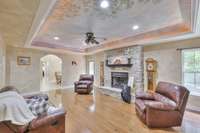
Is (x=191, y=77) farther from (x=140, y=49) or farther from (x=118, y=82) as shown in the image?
(x=118, y=82)

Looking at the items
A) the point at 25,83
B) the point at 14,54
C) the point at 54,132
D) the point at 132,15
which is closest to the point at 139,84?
the point at 132,15

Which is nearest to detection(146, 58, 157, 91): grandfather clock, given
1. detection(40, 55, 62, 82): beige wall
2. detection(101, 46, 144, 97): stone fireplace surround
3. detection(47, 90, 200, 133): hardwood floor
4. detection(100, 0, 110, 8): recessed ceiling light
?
detection(101, 46, 144, 97): stone fireplace surround

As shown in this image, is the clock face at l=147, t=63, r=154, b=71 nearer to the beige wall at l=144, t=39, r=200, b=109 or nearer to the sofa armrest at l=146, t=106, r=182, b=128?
the beige wall at l=144, t=39, r=200, b=109

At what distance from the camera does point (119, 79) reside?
6.77m

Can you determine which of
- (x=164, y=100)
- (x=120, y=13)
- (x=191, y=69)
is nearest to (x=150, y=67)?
(x=191, y=69)

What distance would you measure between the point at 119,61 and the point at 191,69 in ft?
9.80

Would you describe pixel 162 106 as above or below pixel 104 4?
below

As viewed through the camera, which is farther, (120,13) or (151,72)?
(151,72)

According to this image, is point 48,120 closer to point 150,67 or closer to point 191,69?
point 150,67

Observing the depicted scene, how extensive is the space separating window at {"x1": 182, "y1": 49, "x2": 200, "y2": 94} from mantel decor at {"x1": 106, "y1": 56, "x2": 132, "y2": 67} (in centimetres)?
212

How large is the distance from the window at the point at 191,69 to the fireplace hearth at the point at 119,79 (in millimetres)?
2429

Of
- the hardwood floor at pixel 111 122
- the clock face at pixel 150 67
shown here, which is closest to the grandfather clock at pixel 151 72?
the clock face at pixel 150 67

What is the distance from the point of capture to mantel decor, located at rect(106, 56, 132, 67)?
6100mm

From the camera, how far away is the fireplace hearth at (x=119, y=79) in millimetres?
6375
